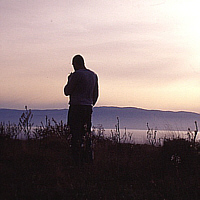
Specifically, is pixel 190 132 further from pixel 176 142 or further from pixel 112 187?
pixel 112 187

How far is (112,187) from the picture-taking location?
4789mm

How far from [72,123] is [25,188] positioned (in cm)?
212

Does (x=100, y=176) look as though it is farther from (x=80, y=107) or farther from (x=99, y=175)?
(x=80, y=107)

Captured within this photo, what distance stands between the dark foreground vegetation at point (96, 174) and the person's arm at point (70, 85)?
3.00 ft

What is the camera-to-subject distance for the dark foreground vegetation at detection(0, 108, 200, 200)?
174 inches

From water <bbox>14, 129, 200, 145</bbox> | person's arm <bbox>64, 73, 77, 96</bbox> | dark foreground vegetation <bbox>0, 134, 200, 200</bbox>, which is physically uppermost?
person's arm <bbox>64, 73, 77, 96</bbox>

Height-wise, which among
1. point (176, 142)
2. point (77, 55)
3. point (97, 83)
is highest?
point (77, 55)

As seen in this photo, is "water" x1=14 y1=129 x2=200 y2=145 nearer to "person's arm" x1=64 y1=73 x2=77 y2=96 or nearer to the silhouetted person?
the silhouetted person

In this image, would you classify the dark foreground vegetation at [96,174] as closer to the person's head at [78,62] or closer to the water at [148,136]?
the water at [148,136]

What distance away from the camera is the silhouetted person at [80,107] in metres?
6.30

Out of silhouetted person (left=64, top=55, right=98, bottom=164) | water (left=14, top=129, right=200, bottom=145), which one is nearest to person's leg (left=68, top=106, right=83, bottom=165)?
silhouetted person (left=64, top=55, right=98, bottom=164)

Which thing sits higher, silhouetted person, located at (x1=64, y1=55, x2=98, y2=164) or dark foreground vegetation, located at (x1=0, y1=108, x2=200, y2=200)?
silhouetted person, located at (x1=64, y1=55, x2=98, y2=164)

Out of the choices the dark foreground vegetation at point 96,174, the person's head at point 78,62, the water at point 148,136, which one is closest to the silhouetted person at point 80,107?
the person's head at point 78,62

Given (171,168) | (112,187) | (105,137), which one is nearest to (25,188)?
(112,187)
